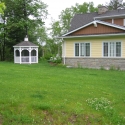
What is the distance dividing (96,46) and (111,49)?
52.0 inches

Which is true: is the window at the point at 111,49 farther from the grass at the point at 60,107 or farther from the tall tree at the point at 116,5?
the tall tree at the point at 116,5

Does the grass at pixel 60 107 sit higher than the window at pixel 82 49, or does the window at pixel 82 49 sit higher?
the window at pixel 82 49

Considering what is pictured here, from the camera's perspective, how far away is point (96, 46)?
55.3ft

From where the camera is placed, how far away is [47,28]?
4381cm

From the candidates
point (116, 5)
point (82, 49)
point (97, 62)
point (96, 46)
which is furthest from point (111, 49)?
point (116, 5)

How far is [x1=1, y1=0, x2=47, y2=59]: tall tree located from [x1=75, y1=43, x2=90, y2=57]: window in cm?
1171

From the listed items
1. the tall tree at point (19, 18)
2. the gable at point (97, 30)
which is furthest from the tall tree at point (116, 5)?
the gable at point (97, 30)

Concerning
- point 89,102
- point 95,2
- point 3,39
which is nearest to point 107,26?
point 89,102

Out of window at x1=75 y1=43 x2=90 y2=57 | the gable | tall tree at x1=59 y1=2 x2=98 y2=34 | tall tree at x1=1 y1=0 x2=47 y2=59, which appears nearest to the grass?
the gable

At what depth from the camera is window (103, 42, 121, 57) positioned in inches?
626

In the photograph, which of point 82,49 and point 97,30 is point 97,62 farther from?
point 97,30

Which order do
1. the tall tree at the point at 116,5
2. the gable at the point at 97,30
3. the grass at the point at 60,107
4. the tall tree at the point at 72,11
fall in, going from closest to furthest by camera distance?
the grass at the point at 60,107 → the gable at the point at 97,30 → the tall tree at the point at 72,11 → the tall tree at the point at 116,5

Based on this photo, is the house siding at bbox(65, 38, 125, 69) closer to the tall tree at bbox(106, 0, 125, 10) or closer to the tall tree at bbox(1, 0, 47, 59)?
the tall tree at bbox(1, 0, 47, 59)

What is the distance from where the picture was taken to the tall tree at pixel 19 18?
89.9ft
